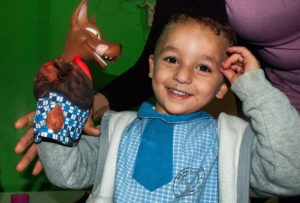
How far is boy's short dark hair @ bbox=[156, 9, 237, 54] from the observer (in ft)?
2.81

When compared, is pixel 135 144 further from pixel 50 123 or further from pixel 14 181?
pixel 14 181

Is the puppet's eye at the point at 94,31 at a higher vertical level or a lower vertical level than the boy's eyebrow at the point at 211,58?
higher

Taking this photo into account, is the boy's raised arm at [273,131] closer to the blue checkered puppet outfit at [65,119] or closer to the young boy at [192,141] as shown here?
the young boy at [192,141]

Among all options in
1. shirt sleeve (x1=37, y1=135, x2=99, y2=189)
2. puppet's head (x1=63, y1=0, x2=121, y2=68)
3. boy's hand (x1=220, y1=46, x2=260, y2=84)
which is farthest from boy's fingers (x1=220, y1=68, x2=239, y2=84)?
shirt sleeve (x1=37, y1=135, x2=99, y2=189)

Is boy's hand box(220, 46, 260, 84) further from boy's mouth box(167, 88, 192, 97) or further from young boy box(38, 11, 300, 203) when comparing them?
boy's mouth box(167, 88, 192, 97)

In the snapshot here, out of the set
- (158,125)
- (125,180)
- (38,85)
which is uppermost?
(38,85)

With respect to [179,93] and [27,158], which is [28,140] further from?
[179,93]

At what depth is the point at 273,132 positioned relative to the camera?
2.15 ft

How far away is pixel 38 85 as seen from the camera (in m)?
0.69

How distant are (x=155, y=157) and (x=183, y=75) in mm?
215

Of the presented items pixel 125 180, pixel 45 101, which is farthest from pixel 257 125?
pixel 45 101

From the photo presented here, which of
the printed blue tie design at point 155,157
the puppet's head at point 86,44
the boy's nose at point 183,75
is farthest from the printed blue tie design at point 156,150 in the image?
the puppet's head at point 86,44

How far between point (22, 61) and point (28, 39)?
12 cm

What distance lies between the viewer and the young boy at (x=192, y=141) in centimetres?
67
